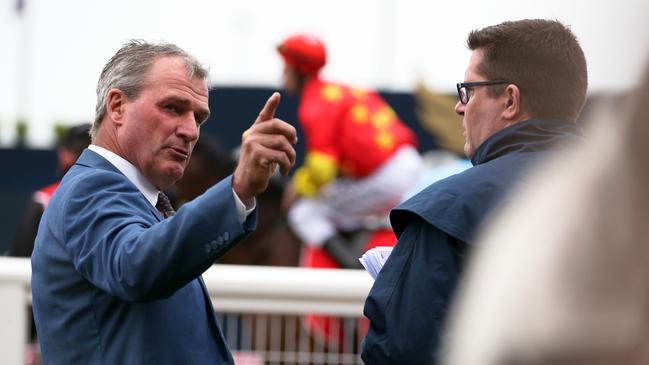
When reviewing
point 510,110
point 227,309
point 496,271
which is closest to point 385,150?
point 227,309

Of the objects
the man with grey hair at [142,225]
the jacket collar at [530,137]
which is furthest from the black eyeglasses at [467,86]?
the man with grey hair at [142,225]

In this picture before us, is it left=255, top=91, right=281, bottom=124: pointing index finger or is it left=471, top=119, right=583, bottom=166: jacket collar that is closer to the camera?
left=255, top=91, right=281, bottom=124: pointing index finger

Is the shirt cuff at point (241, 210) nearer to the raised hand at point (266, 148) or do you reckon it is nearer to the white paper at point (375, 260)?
the raised hand at point (266, 148)

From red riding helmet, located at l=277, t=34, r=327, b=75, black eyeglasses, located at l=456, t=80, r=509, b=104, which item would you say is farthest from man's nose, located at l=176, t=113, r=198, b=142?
red riding helmet, located at l=277, t=34, r=327, b=75

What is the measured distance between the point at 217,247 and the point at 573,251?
4.86ft

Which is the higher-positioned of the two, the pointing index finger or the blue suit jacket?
the pointing index finger

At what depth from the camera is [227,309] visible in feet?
14.1

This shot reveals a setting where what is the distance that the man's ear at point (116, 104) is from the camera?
2619 mm

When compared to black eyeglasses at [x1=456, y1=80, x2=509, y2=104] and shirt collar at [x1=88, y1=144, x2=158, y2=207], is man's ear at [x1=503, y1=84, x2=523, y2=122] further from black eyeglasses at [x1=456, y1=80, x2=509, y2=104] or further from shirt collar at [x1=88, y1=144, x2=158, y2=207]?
shirt collar at [x1=88, y1=144, x2=158, y2=207]

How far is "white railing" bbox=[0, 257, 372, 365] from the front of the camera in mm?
4270

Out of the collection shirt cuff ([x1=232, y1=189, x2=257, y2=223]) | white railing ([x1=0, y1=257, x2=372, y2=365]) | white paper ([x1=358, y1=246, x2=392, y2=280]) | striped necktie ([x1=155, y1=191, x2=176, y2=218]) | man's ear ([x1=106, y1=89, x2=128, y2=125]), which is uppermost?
man's ear ([x1=106, y1=89, x2=128, y2=125])

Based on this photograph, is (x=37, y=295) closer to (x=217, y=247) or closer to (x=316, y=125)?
(x=217, y=247)

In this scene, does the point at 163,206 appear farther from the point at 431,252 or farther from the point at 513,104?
the point at 513,104

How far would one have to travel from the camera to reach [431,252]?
241 cm
